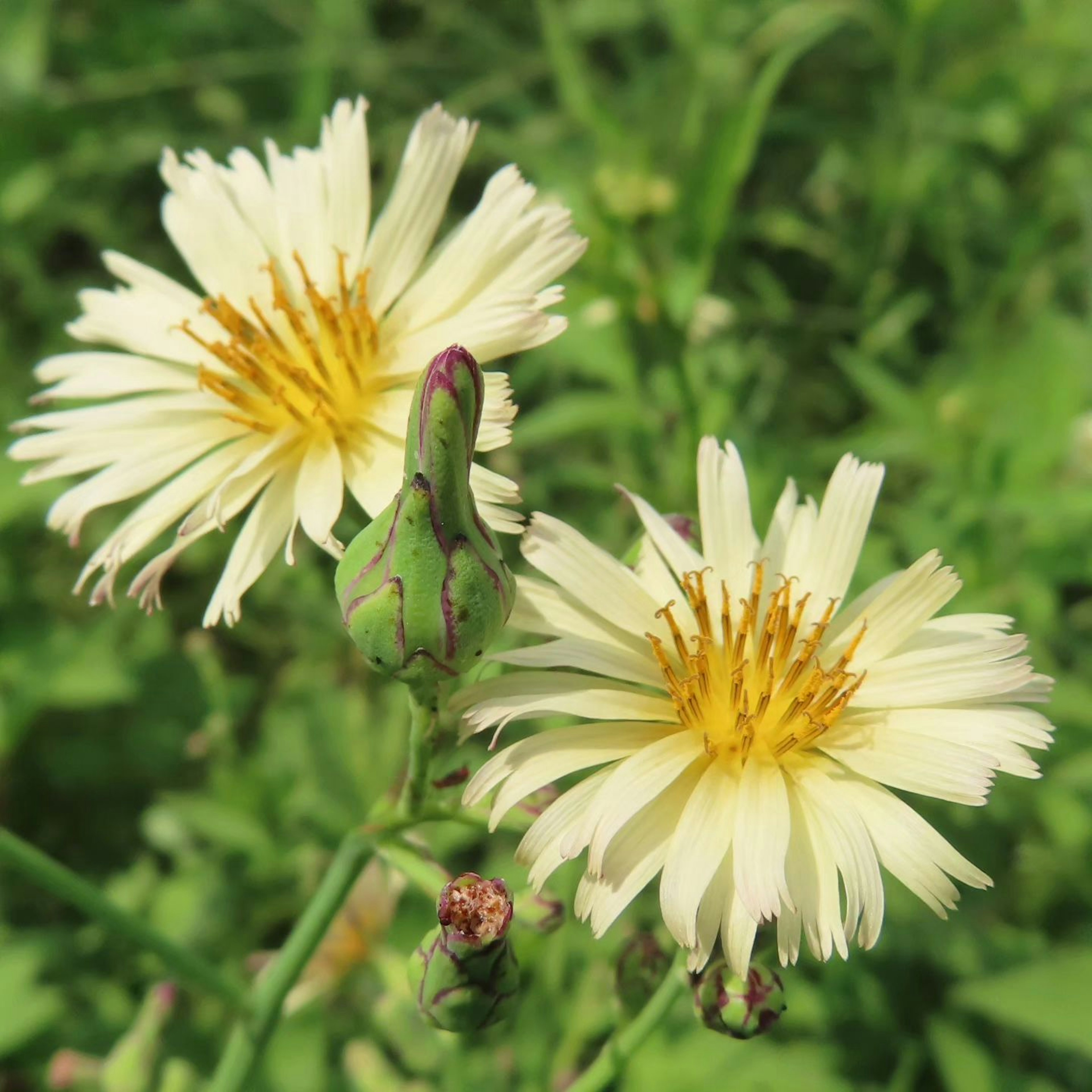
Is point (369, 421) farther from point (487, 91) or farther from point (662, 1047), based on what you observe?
point (487, 91)

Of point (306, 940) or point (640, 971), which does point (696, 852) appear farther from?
point (306, 940)

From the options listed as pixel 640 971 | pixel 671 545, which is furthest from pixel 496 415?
pixel 640 971

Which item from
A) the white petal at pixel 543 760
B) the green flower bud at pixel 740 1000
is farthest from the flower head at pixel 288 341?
the green flower bud at pixel 740 1000

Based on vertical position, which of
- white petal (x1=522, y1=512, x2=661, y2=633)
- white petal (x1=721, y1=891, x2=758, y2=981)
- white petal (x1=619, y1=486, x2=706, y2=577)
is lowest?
white petal (x1=721, y1=891, x2=758, y2=981)

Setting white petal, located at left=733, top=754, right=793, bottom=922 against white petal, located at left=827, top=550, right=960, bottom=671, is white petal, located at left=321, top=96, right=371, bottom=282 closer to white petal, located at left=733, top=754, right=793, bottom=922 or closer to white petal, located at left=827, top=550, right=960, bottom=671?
white petal, located at left=827, top=550, right=960, bottom=671

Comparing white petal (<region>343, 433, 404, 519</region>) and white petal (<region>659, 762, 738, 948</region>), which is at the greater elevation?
white petal (<region>343, 433, 404, 519</region>)

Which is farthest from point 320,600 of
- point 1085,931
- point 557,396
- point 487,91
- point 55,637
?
point 1085,931

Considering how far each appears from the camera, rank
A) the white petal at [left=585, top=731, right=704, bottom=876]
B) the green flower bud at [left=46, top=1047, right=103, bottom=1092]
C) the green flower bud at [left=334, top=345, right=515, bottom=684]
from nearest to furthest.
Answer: the green flower bud at [left=334, top=345, right=515, bottom=684], the white petal at [left=585, top=731, right=704, bottom=876], the green flower bud at [left=46, top=1047, right=103, bottom=1092]

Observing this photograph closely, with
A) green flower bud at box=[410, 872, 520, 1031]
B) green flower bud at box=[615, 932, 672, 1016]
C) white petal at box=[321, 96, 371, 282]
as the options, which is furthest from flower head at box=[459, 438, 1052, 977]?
white petal at box=[321, 96, 371, 282]
